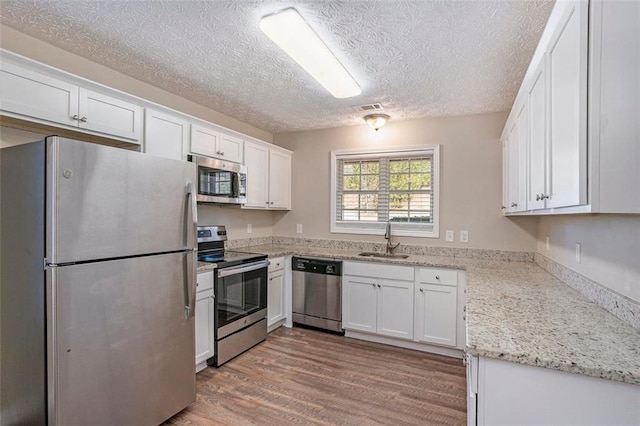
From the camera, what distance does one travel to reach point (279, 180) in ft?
13.7

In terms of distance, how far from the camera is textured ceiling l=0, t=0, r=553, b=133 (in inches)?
69.0

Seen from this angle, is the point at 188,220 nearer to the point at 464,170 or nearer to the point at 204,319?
the point at 204,319

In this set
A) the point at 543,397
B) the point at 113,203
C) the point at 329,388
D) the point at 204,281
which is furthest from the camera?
the point at 204,281

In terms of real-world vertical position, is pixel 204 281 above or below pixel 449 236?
below

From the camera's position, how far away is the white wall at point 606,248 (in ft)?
4.66

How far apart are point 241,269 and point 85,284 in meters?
1.48

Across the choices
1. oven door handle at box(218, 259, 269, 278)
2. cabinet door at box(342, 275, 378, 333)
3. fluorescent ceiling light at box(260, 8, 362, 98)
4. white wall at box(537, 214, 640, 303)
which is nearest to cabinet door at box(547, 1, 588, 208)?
white wall at box(537, 214, 640, 303)

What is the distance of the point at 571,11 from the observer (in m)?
1.16

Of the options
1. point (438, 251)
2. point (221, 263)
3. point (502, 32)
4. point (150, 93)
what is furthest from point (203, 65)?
point (438, 251)

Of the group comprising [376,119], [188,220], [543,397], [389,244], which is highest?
[376,119]

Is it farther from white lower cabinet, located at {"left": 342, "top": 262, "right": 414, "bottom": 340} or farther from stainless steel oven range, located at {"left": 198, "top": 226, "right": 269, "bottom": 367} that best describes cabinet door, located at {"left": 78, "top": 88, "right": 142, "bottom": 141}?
white lower cabinet, located at {"left": 342, "top": 262, "right": 414, "bottom": 340}

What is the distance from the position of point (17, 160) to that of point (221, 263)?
60.1 inches

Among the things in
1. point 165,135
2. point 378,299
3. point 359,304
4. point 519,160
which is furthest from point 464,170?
point 165,135

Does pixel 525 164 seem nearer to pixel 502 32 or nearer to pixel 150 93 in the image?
pixel 502 32
